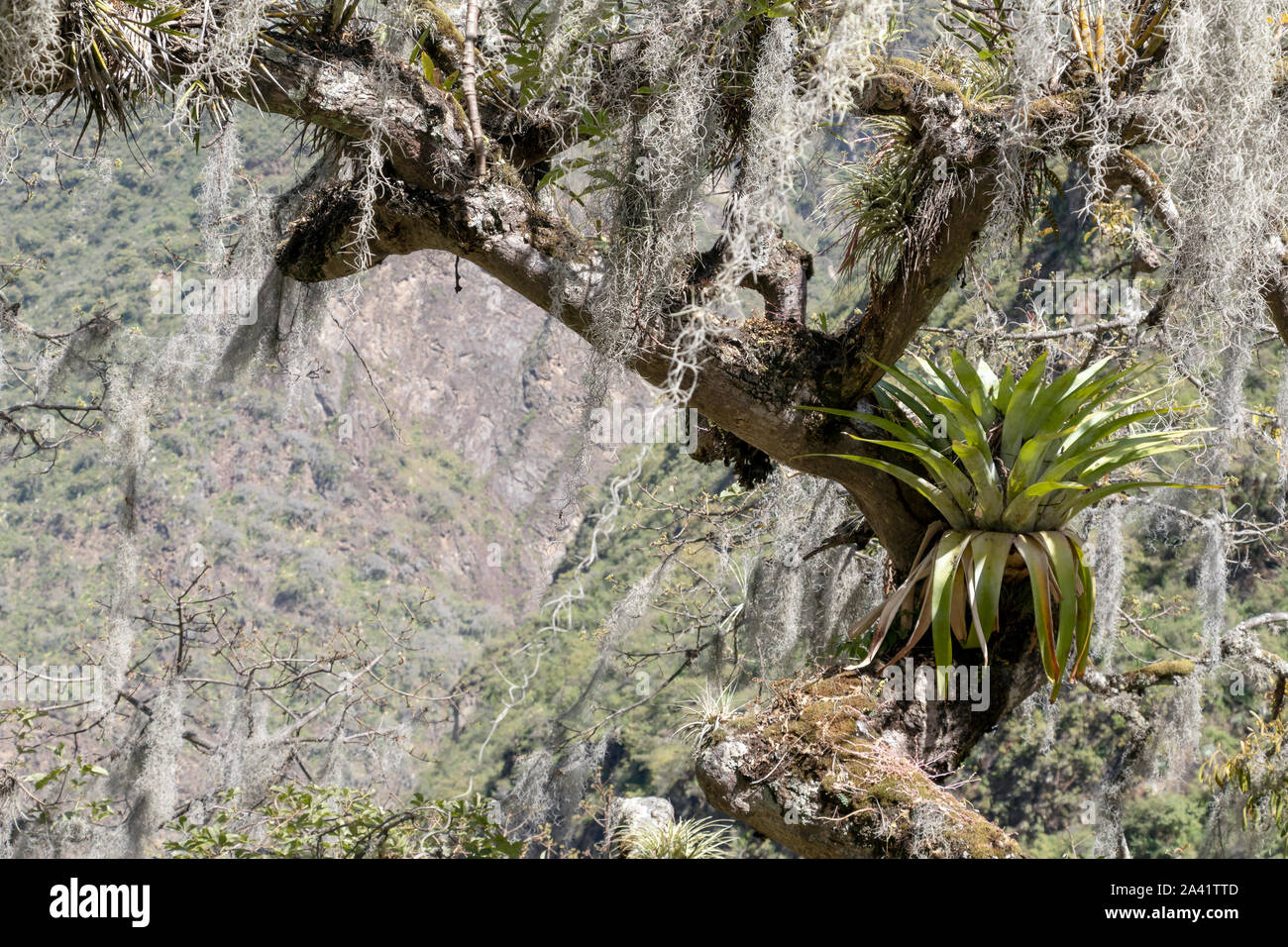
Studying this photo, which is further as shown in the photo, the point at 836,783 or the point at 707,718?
the point at 707,718

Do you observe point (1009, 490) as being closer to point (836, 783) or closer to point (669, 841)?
point (836, 783)

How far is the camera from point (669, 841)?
386cm

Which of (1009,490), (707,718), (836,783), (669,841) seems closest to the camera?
(836,783)

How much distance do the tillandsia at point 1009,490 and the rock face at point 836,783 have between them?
0.60ft

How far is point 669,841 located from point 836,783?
1.58m

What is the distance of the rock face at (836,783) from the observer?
7.60 feet

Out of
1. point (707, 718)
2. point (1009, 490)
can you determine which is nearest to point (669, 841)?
point (707, 718)

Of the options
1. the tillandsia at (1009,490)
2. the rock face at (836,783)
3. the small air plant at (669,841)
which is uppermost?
the tillandsia at (1009,490)

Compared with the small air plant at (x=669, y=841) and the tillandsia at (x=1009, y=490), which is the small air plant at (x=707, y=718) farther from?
the small air plant at (x=669, y=841)

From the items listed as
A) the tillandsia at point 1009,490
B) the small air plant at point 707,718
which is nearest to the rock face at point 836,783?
the small air plant at point 707,718

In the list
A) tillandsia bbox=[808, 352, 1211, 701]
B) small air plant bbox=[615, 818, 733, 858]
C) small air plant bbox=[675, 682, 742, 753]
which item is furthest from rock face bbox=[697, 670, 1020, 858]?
small air plant bbox=[615, 818, 733, 858]

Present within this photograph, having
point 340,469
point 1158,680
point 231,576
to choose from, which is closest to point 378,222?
point 1158,680

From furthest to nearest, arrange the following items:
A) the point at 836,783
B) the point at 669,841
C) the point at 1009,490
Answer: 1. the point at 669,841
2. the point at 1009,490
3. the point at 836,783

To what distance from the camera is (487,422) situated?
33.6m
